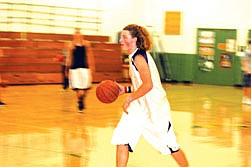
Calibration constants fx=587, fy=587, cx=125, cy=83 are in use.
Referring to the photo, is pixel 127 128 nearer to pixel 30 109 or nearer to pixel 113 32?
pixel 30 109

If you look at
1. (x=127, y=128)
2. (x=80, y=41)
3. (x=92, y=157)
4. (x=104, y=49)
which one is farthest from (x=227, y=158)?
(x=104, y=49)

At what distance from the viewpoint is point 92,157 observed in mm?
8133

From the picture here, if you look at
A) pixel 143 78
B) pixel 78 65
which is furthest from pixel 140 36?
pixel 78 65

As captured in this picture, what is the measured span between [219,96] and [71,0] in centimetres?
873

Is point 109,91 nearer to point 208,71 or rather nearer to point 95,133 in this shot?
point 95,133

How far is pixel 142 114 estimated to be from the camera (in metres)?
6.29

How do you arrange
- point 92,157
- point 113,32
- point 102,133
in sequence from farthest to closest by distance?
point 113,32
point 102,133
point 92,157

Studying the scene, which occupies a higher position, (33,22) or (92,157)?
(33,22)

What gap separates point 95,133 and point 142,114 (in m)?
4.20

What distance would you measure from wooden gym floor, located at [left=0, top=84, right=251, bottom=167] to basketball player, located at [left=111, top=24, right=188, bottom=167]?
1.47 metres

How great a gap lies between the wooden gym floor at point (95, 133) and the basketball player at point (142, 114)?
1.47 m

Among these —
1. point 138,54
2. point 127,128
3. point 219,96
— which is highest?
point 138,54

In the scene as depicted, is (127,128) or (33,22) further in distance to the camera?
(33,22)

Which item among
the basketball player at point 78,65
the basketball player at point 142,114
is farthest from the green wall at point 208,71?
the basketball player at point 142,114
